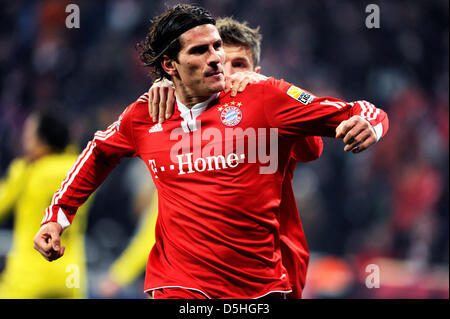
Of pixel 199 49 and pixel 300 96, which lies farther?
pixel 199 49

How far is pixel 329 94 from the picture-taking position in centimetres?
866

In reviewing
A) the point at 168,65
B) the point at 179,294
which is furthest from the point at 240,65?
the point at 179,294

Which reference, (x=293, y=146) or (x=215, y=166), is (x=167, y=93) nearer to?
(x=215, y=166)

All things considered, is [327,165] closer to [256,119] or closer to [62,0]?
[62,0]

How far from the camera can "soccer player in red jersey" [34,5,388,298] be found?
260cm

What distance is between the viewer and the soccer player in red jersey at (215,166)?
8.54 ft

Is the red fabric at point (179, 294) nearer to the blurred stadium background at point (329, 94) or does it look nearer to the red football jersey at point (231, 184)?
the red football jersey at point (231, 184)

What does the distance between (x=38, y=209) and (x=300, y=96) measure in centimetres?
248

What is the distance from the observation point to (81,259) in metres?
4.59

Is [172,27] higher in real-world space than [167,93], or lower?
higher

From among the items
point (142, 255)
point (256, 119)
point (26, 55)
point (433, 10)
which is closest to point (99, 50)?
point (26, 55)

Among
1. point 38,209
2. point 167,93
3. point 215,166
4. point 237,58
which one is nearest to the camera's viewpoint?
point 215,166

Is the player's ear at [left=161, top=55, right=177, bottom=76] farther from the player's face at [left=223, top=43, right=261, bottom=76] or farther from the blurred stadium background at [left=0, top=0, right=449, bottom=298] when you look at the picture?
the blurred stadium background at [left=0, top=0, right=449, bottom=298]

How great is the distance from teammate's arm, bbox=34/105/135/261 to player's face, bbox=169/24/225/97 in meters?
0.38
